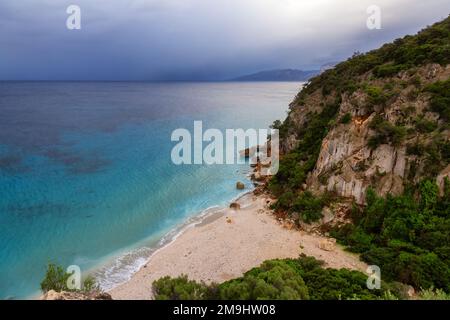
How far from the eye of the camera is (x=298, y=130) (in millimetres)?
46438

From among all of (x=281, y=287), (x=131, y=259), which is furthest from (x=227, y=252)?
(x=281, y=287)

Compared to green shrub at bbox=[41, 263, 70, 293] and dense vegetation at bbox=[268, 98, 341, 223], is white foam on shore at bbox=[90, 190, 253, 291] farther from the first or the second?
dense vegetation at bbox=[268, 98, 341, 223]

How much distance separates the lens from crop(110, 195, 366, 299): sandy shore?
2252 centimetres

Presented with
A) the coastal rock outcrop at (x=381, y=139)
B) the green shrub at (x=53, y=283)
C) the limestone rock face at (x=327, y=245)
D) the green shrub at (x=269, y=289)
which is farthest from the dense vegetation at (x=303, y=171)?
the green shrub at (x=53, y=283)

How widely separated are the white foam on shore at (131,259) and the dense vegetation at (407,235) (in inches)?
626

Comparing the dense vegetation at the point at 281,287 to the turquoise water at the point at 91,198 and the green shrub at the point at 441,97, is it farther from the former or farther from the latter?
the green shrub at the point at 441,97

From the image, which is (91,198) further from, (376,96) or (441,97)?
(441,97)

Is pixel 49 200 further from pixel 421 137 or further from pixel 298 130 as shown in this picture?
pixel 421 137

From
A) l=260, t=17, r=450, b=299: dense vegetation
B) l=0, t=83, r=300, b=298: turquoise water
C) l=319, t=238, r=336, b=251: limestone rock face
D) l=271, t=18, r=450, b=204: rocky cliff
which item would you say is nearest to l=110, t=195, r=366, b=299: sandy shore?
l=319, t=238, r=336, b=251: limestone rock face

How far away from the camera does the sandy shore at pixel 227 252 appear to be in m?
22.5

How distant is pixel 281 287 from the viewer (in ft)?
45.6

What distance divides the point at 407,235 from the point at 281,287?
13567 millimetres
